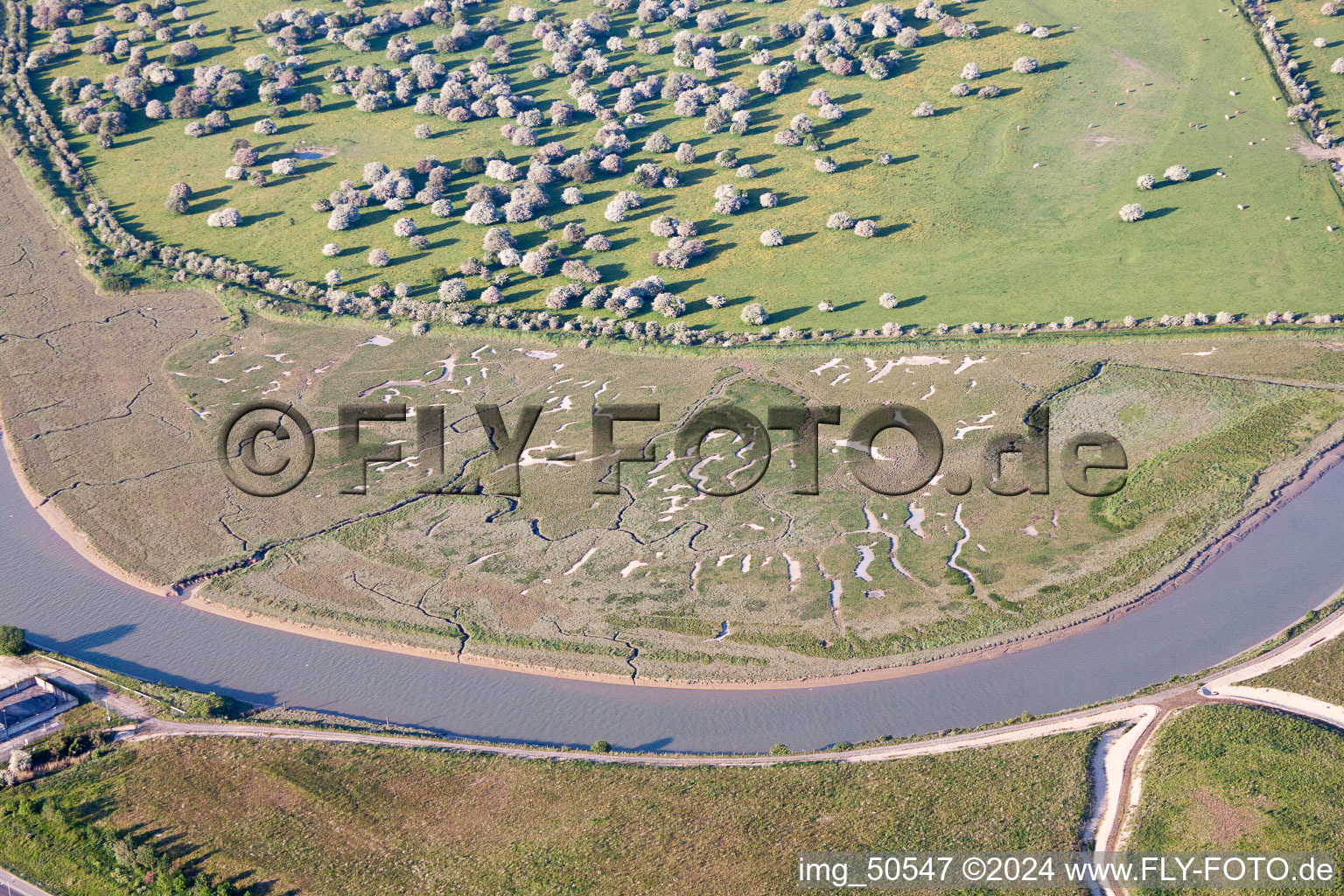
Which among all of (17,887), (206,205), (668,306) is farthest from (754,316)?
(17,887)

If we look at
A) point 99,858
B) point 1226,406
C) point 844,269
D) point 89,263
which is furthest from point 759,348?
point 89,263

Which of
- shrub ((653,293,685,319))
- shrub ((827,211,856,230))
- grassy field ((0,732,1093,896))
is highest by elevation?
shrub ((827,211,856,230))

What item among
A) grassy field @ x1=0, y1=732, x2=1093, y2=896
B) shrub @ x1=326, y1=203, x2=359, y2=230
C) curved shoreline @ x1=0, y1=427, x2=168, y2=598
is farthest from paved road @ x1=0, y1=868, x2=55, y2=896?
shrub @ x1=326, y1=203, x2=359, y2=230

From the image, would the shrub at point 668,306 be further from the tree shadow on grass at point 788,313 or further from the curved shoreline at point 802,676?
the curved shoreline at point 802,676

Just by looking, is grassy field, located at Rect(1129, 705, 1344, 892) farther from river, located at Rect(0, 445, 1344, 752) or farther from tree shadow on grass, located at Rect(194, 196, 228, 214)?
tree shadow on grass, located at Rect(194, 196, 228, 214)

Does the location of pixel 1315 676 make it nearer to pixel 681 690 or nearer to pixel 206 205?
pixel 681 690

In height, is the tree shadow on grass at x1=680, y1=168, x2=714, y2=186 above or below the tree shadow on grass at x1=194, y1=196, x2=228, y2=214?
below

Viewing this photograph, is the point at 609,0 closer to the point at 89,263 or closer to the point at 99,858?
the point at 89,263
